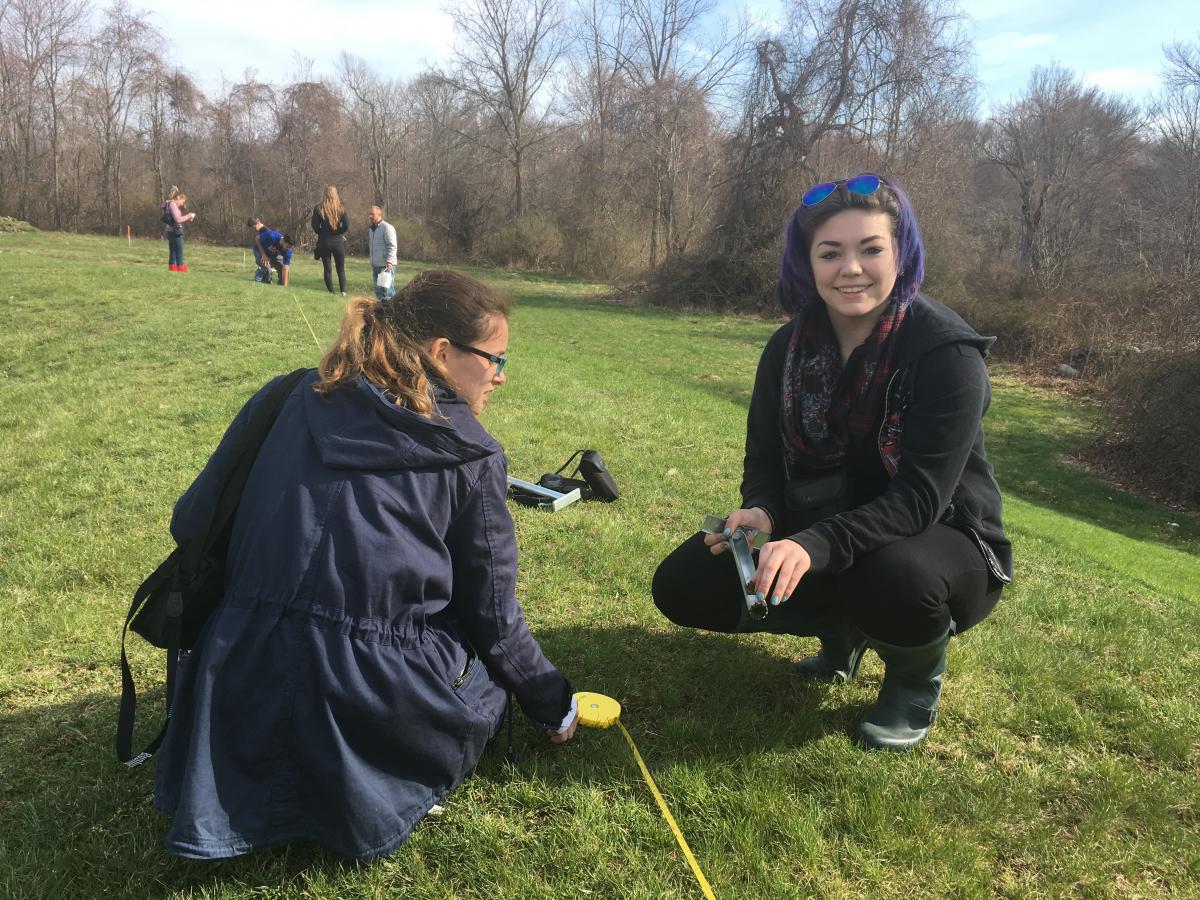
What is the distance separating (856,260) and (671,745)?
1614mm

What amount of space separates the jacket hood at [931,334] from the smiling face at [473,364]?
46.7 inches

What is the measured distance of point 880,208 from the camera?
231cm

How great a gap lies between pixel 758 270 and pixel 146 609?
23.0 meters

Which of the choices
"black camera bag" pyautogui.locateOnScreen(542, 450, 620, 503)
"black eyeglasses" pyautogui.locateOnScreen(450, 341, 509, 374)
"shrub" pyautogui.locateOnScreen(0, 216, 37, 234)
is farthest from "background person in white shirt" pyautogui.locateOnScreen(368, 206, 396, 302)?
"shrub" pyautogui.locateOnScreen(0, 216, 37, 234)

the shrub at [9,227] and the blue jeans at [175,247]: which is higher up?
the shrub at [9,227]

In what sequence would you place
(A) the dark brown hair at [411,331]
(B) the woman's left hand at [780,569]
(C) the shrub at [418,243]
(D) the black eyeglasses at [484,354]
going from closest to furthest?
1. (A) the dark brown hair at [411,331]
2. (B) the woman's left hand at [780,569]
3. (D) the black eyeglasses at [484,354]
4. (C) the shrub at [418,243]

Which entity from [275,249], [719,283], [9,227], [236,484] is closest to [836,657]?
[236,484]

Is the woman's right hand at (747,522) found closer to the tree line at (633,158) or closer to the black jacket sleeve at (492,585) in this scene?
the black jacket sleeve at (492,585)

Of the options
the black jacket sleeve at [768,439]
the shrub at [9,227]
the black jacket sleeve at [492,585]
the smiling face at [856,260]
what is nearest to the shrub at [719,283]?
the black jacket sleeve at [768,439]

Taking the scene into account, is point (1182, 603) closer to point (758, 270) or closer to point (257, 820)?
point (257, 820)

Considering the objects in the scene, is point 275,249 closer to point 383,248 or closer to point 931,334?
point 383,248

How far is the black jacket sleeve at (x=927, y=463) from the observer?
7.06ft

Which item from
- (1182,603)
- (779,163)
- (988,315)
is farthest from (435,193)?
(1182,603)

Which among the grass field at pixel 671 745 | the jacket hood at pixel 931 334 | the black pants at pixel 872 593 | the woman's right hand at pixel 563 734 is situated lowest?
the grass field at pixel 671 745
